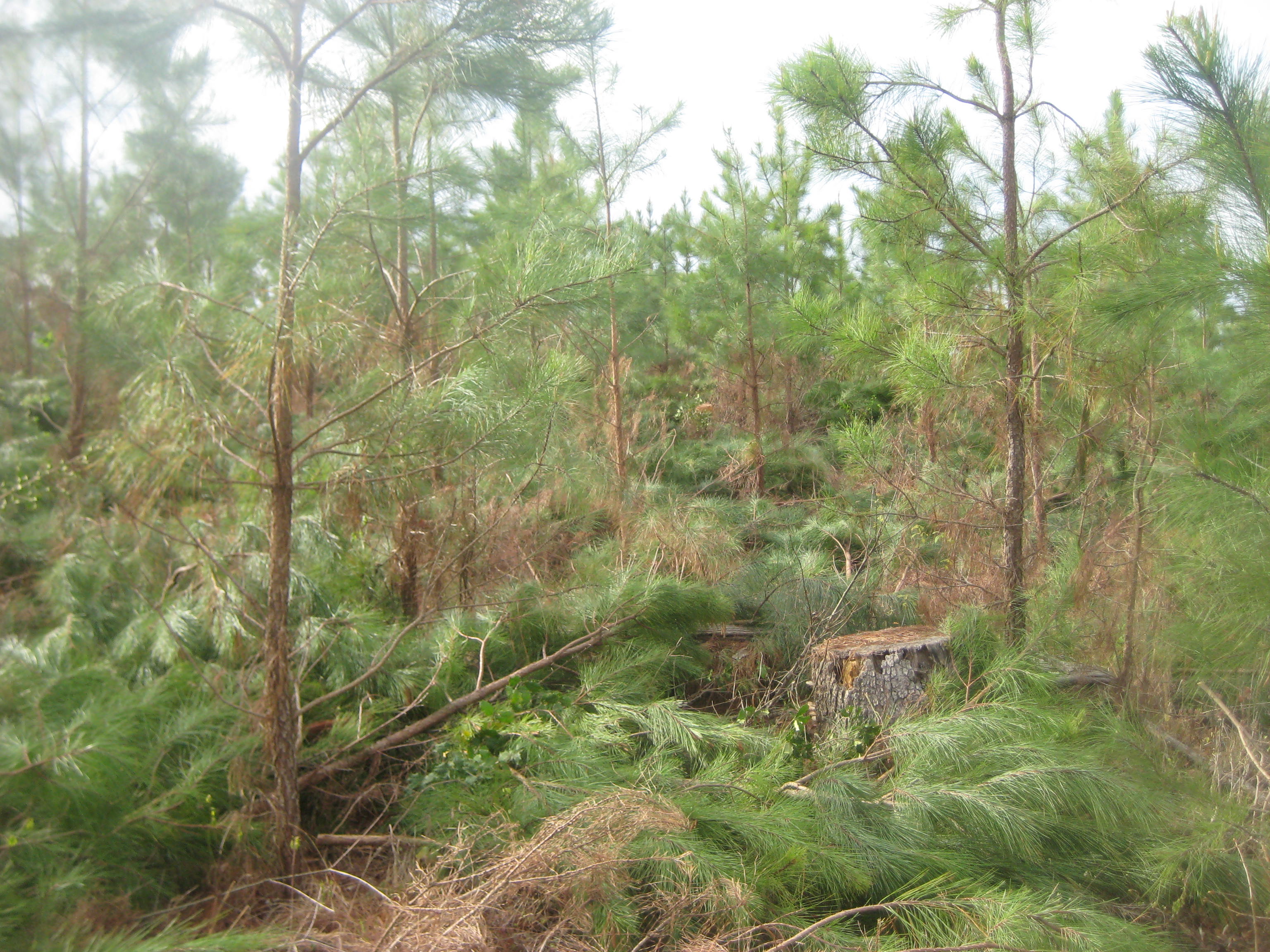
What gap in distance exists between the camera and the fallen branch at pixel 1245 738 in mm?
2432

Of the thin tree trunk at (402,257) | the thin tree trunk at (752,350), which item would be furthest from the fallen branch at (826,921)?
the thin tree trunk at (752,350)

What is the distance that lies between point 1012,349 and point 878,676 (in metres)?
1.59

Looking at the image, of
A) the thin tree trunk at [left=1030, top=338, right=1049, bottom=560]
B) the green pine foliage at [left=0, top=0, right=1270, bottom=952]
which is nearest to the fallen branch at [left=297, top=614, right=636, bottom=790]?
the green pine foliage at [left=0, top=0, right=1270, bottom=952]

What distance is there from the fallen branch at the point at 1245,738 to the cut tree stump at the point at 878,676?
0.97 metres

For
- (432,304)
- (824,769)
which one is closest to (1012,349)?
(824,769)

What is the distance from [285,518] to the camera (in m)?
2.42

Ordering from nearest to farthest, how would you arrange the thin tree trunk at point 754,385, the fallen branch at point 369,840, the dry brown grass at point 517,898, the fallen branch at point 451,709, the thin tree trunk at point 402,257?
the dry brown grass at point 517,898, the fallen branch at point 369,840, the thin tree trunk at point 402,257, the fallen branch at point 451,709, the thin tree trunk at point 754,385

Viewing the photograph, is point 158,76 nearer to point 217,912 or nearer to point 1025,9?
point 217,912

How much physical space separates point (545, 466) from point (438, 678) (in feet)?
3.36

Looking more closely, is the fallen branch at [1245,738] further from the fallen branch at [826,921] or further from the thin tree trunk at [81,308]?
the thin tree trunk at [81,308]

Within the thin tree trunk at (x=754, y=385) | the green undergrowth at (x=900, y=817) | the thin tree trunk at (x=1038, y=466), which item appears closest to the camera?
the green undergrowth at (x=900, y=817)

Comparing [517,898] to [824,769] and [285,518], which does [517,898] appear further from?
[285,518]

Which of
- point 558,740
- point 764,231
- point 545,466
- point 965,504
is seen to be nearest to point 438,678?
point 558,740

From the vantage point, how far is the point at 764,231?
8.08 m
